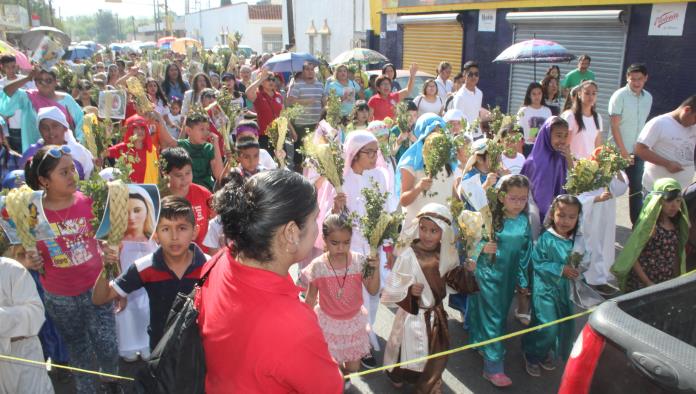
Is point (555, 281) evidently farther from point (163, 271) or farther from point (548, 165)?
point (163, 271)

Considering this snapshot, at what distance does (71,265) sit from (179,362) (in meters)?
2.11

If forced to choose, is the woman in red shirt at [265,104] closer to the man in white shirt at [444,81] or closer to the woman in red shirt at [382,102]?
the woman in red shirt at [382,102]

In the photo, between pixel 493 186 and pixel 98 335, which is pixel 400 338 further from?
pixel 98 335

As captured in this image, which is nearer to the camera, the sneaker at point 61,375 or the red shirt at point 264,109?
the sneaker at point 61,375

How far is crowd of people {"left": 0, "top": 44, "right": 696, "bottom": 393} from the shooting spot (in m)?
1.72

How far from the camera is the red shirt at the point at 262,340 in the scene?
158cm

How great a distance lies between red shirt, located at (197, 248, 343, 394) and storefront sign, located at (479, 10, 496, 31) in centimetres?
1484

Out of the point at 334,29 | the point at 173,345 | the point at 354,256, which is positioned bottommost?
the point at 354,256

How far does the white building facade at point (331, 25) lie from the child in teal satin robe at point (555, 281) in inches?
872

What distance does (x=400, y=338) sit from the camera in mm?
3764

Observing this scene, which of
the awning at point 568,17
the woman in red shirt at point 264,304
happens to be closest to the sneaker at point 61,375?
the woman in red shirt at point 264,304

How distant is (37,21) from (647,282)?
57326mm

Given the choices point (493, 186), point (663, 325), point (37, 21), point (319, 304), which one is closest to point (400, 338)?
point (319, 304)

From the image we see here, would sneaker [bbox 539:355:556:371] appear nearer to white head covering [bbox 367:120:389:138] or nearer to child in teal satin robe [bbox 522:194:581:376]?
child in teal satin robe [bbox 522:194:581:376]
